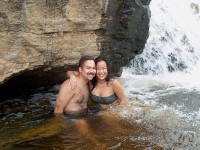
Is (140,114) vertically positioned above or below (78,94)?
below

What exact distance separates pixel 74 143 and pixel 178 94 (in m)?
3.14

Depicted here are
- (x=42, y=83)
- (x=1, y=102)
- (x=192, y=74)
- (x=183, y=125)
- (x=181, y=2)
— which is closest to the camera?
(x=183, y=125)

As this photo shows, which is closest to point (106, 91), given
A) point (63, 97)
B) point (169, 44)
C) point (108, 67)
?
point (108, 67)

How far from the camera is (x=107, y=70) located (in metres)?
6.16

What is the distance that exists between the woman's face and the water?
57 cm

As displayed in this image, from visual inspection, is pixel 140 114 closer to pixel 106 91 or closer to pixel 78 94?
pixel 106 91

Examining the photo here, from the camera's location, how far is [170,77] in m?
8.95

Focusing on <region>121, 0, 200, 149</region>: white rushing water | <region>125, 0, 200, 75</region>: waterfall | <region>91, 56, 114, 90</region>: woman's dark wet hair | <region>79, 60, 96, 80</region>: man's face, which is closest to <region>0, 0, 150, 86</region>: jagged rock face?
<region>91, 56, 114, 90</region>: woman's dark wet hair

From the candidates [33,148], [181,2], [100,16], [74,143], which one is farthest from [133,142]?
[181,2]

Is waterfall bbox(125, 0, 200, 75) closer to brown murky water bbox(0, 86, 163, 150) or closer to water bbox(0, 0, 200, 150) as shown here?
water bbox(0, 0, 200, 150)

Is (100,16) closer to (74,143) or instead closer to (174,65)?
(74,143)

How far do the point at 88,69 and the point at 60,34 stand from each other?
80cm

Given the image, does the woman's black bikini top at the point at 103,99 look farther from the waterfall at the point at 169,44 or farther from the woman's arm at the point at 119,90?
the waterfall at the point at 169,44

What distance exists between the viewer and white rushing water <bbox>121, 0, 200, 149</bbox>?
5.64m
